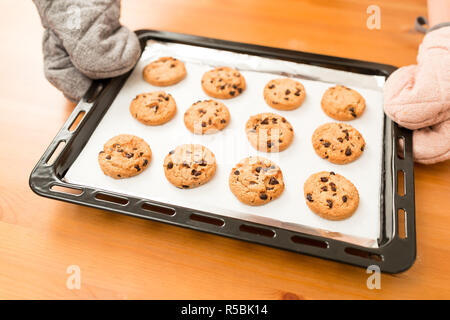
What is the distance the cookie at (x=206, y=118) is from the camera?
3.47ft

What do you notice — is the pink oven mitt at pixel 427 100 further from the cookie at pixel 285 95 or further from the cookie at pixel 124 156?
the cookie at pixel 124 156

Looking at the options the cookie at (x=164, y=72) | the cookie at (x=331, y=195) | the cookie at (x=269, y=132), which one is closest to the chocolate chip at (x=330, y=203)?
the cookie at (x=331, y=195)

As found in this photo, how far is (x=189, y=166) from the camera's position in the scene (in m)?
0.94

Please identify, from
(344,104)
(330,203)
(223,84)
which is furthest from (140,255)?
(344,104)

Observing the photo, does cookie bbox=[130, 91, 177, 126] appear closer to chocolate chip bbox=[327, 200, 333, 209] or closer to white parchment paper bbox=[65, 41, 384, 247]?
white parchment paper bbox=[65, 41, 384, 247]

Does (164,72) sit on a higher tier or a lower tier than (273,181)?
higher

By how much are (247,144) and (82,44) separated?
22.1 inches

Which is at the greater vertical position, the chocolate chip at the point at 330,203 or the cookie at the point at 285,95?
the cookie at the point at 285,95

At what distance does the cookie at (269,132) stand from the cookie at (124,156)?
0.31 metres

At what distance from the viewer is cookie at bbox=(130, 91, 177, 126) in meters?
1.07

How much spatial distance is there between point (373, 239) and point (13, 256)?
87cm

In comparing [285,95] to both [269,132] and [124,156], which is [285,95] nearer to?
[269,132]

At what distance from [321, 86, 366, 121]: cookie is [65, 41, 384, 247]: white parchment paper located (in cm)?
3
